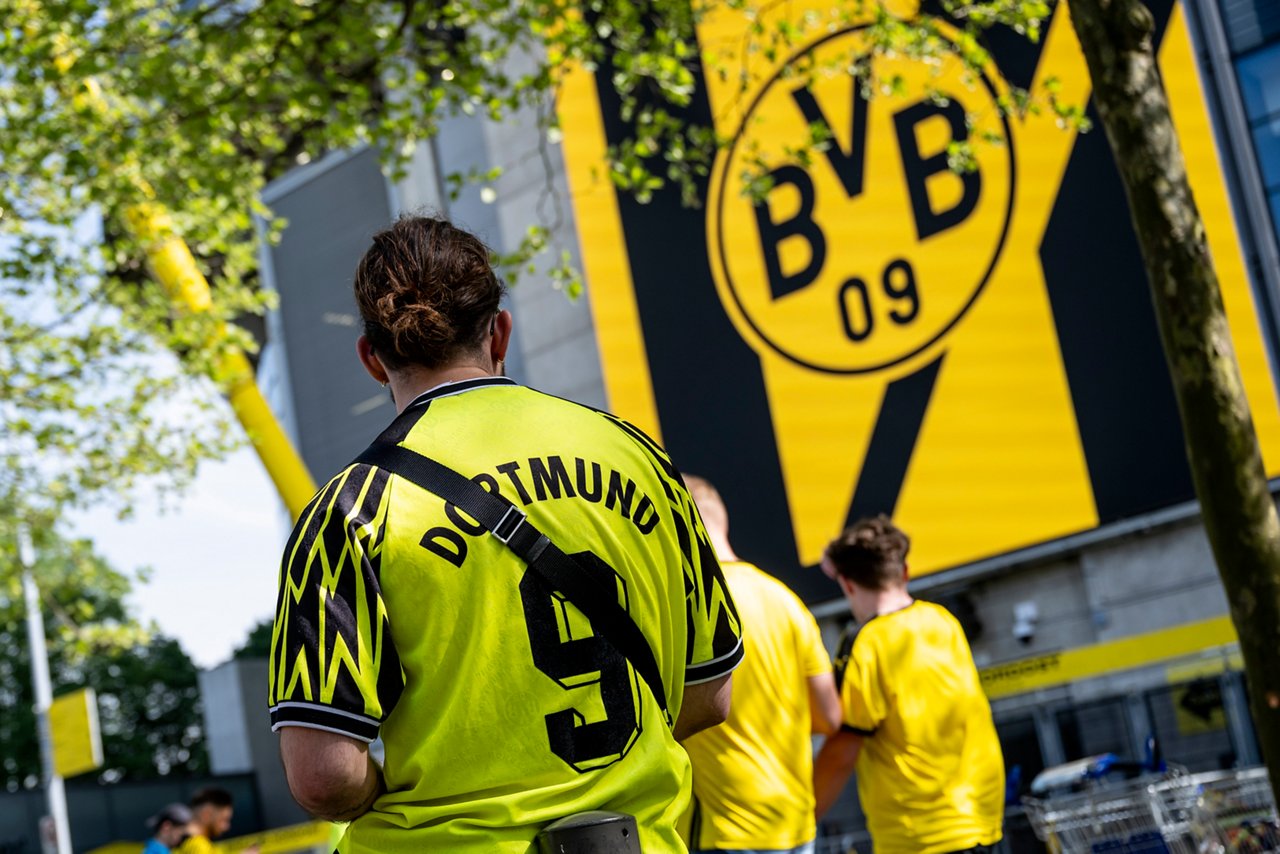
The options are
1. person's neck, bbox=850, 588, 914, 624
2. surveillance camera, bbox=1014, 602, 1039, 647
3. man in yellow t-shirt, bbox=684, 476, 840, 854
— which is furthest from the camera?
surveillance camera, bbox=1014, 602, 1039, 647

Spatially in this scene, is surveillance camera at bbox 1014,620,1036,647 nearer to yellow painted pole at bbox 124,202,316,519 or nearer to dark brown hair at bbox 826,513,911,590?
yellow painted pole at bbox 124,202,316,519

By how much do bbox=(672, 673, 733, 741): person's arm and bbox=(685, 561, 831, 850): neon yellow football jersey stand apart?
2.45m

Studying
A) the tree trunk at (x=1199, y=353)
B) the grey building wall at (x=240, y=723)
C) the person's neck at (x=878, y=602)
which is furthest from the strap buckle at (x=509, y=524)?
the grey building wall at (x=240, y=723)

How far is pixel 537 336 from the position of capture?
2214 cm

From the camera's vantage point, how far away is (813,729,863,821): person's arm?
17.6ft

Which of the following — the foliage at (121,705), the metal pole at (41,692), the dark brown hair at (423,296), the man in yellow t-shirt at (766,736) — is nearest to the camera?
the dark brown hair at (423,296)

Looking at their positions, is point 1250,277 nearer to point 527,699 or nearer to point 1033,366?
point 1033,366

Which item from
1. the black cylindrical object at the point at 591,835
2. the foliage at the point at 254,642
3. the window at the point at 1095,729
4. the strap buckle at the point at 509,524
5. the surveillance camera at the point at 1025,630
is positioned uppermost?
the foliage at the point at 254,642

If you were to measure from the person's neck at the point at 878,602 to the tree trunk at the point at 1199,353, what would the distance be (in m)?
1.35

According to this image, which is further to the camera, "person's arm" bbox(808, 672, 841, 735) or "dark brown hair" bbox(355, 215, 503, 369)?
"person's arm" bbox(808, 672, 841, 735)

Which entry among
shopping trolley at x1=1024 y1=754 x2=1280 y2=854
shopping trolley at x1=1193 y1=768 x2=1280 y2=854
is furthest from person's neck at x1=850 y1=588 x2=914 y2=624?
shopping trolley at x1=1193 y1=768 x2=1280 y2=854

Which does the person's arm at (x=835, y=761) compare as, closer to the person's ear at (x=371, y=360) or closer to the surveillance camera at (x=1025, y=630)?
the person's ear at (x=371, y=360)

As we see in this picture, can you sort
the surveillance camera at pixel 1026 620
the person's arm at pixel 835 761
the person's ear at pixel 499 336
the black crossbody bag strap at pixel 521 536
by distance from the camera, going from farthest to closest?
the surveillance camera at pixel 1026 620 → the person's arm at pixel 835 761 → the person's ear at pixel 499 336 → the black crossbody bag strap at pixel 521 536

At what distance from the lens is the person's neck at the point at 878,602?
5.50 m
